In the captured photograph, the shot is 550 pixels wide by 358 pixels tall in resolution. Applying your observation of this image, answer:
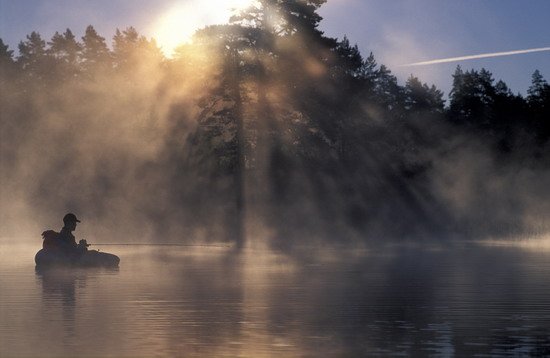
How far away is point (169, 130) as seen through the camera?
284 ft

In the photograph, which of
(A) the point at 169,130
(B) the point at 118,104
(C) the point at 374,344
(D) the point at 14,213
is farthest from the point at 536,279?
(B) the point at 118,104

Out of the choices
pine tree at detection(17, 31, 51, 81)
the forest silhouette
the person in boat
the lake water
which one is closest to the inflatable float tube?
the person in boat

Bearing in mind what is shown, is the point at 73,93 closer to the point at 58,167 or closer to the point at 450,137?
the point at 58,167

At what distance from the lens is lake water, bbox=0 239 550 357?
18.8 m

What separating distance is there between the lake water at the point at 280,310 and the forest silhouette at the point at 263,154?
96.2 feet

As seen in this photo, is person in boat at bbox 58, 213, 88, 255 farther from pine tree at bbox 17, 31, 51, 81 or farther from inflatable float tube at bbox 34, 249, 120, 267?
pine tree at bbox 17, 31, 51, 81

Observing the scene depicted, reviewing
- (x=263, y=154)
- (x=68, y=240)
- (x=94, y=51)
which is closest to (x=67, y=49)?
(x=94, y=51)

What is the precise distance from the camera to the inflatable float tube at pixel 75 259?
129 feet

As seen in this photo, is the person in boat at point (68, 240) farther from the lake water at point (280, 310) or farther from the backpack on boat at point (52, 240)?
the lake water at point (280, 310)

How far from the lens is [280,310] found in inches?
967

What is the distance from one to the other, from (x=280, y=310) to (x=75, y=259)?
55.2 feet

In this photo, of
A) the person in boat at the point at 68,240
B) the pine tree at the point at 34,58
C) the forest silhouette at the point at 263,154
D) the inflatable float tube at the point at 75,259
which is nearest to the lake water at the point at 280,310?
the inflatable float tube at the point at 75,259

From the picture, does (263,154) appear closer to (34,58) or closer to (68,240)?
(68,240)

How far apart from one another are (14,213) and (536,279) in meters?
63.2
